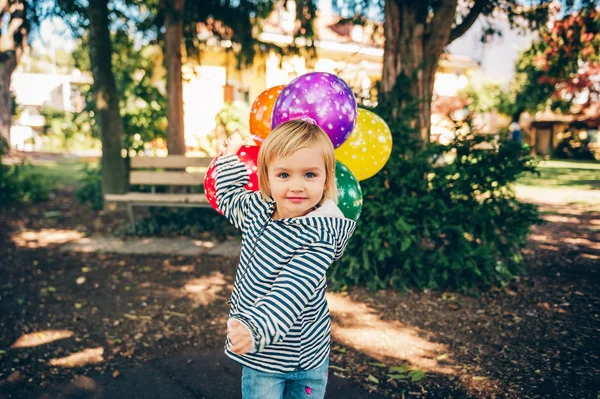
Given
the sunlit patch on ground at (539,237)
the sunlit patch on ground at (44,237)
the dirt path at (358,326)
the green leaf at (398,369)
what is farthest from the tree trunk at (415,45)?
the sunlit patch on ground at (44,237)

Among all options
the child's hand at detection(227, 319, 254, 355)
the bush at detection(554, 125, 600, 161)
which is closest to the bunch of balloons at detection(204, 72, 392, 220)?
the child's hand at detection(227, 319, 254, 355)

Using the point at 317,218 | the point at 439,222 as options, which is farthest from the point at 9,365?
the point at 439,222

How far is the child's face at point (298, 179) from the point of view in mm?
1663

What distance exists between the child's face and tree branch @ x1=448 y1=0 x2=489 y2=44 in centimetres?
409

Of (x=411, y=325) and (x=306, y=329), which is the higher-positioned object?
(x=306, y=329)

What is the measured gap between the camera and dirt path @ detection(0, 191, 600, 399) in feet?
10.1

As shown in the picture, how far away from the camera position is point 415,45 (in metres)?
4.90

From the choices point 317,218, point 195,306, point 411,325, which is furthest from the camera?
point 195,306

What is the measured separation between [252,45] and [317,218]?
6.91m

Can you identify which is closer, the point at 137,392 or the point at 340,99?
the point at 340,99

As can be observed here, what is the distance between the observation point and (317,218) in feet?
5.53

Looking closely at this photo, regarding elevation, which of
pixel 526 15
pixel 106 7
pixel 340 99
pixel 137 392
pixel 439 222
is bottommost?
pixel 137 392

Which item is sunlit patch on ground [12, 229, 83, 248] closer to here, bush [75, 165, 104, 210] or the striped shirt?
bush [75, 165, 104, 210]

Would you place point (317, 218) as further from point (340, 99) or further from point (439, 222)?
point (439, 222)
